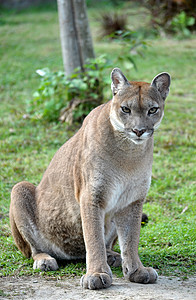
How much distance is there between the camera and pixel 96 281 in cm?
391

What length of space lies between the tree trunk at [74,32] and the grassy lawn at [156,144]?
4.36 feet

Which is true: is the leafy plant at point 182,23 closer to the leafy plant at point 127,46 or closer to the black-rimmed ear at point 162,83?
the leafy plant at point 127,46

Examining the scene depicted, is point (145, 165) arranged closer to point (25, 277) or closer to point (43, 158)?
point (25, 277)

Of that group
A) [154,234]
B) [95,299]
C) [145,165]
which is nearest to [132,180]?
[145,165]

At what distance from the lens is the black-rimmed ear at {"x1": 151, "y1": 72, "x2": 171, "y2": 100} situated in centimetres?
432

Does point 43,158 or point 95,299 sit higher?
point 95,299

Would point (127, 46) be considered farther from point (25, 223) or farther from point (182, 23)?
point (182, 23)

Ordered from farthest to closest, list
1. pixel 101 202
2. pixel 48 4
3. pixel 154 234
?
1. pixel 48 4
2. pixel 154 234
3. pixel 101 202

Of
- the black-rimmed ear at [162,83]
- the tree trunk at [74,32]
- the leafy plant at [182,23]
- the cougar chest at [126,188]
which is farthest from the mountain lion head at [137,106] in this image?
the leafy plant at [182,23]

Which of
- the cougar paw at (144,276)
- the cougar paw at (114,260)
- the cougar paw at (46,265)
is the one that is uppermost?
the cougar paw at (144,276)

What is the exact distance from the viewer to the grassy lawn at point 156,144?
508 centimetres

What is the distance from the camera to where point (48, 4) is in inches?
927

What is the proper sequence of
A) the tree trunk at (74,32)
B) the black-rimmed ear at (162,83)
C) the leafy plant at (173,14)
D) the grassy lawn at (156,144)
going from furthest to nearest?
the leafy plant at (173,14) → the tree trunk at (74,32) → the grassy lawn at (156,144) → the black-rimmed ear at (162,83)

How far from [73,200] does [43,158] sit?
3.46m
